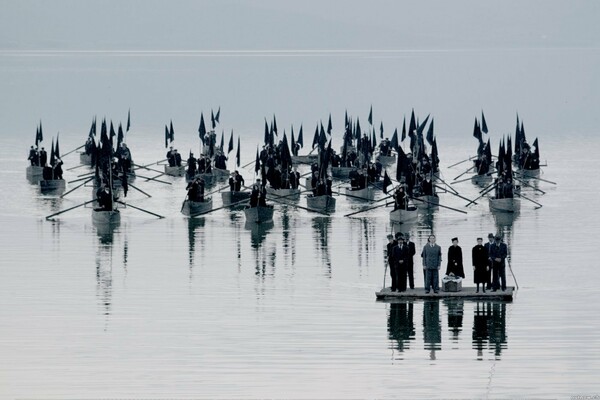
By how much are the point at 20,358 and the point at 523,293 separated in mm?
15420

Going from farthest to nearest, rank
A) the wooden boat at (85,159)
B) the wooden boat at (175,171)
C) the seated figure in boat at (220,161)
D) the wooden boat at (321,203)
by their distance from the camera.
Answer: the wooden boat at (85,159) < the wooden boat at (175,171) < the seated figure in boat at (220,161) < the wooden boat at (321,203)

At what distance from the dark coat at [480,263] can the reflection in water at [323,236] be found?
975cm

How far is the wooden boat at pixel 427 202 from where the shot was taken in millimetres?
72938

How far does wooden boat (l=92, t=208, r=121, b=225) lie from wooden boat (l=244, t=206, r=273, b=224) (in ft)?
16.9

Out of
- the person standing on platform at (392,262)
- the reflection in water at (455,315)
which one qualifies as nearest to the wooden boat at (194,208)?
the person standing on platform at (392,262)

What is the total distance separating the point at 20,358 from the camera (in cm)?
4009

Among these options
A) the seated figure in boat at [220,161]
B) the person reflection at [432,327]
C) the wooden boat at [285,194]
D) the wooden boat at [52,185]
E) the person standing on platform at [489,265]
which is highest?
the seated figure in boat at [220,161]

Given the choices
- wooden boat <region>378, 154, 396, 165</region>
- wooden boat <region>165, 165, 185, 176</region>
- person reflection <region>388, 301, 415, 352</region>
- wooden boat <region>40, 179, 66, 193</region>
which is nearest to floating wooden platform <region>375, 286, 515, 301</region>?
person reflection <region>388, 301, 415, 352</region>

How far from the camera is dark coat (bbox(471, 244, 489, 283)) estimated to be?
44.2 meters

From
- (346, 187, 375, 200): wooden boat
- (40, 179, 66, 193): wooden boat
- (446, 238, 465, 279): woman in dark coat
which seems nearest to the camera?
(446, 238, 465, 279): woman in dark coat

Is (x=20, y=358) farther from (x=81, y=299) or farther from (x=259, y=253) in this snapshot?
(x=259, y=253)

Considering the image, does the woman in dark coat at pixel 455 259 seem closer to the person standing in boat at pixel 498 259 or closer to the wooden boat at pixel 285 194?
the person standing in boat at pixel 498 259

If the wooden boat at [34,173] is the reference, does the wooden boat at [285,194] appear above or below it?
below

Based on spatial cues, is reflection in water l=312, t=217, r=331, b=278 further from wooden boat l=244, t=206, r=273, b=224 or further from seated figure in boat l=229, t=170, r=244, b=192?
seated figure in boat l=229, t=170, r=244, b=192
